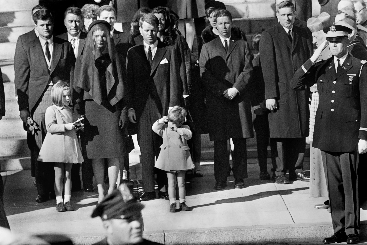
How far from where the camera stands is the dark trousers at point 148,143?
11.7 metres

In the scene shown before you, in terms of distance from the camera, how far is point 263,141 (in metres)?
12.7

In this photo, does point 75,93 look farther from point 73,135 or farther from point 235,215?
point 235,215

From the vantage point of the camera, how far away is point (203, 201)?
11562 millimetres

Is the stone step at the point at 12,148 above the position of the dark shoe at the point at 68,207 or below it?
above

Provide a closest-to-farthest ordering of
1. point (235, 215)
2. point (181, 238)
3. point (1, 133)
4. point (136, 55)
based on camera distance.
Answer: point (181, 238) < point (235, 215) < point (136, 55) < point (1, 133)

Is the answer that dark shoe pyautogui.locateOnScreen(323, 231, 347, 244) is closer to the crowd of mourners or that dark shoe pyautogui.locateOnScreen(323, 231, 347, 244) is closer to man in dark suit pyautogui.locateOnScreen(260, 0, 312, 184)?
the crowd of mourners

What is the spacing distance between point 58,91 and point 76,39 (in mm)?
960

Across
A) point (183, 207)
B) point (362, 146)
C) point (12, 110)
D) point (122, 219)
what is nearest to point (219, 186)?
point (183, 207)

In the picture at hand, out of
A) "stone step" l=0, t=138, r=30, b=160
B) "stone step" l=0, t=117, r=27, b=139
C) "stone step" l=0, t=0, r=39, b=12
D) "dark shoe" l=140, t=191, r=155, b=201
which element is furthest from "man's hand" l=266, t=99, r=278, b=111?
"stone step" l=0, t=0, r=39, b=12

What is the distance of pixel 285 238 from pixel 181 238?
98 cm

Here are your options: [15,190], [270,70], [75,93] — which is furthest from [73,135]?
[270,70]

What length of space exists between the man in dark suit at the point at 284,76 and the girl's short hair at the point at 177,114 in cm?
147

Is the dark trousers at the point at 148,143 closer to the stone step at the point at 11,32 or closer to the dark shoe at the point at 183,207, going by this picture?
the dark shoe at the point at 183,207

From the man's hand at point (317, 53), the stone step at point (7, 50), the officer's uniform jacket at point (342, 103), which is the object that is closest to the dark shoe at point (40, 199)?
the officer's uniform jacket at point (342, 103)
